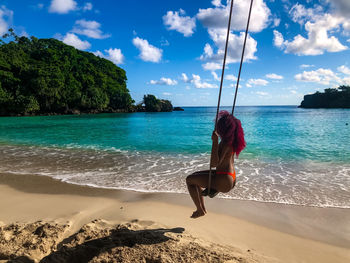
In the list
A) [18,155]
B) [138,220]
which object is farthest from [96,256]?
[18,155]

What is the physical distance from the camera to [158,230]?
149 inches

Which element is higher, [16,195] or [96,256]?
[96,256]

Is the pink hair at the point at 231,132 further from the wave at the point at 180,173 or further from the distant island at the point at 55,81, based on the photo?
the distant island at the point at 55,81

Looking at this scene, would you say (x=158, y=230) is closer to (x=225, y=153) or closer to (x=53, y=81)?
(x=225, y=153)

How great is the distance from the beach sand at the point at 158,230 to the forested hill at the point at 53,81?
210 feet

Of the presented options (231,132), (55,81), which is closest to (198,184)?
(231,132)

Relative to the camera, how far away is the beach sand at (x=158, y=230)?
3.03m

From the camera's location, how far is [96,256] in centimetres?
287

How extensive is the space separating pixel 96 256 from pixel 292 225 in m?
3.61

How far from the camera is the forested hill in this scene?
57562mm

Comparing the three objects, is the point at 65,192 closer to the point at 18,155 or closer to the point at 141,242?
the point at 141,242

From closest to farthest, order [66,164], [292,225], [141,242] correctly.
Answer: [141,242]
[292,225]
[66,164]

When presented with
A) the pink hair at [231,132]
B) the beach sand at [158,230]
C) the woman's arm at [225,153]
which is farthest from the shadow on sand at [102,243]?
the pink hair at [231,132]

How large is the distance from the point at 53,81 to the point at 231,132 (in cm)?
7059
